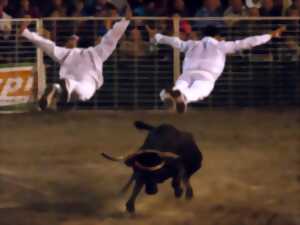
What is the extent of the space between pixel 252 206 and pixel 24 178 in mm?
2393

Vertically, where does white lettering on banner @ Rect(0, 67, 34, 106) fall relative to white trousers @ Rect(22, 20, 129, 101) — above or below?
below

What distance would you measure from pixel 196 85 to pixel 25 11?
5610 millimetres

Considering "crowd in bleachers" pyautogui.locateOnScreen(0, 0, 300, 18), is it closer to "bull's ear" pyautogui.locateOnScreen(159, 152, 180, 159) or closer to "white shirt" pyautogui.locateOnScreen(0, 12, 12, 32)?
"white shirt" pyautogui.locateOnScreen(0, 12, 12, 32)

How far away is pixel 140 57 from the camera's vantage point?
14.6 m

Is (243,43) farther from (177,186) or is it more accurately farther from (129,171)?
(177,186)

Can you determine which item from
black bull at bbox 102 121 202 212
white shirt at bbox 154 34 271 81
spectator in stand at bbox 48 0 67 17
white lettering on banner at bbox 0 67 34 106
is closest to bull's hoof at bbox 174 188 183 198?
black bull at bbox 102 121 202 212

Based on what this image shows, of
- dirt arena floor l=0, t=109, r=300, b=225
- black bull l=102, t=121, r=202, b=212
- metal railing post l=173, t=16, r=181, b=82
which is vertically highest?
metal railing post l=173, t=16, r=181, b=82

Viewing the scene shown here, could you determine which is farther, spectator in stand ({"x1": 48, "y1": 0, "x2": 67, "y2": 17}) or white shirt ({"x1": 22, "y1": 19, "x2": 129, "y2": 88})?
spectator in stand ({"x1": 48, "y1": 0, "x2": 67, "y2": 17})

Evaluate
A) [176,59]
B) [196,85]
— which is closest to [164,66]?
[176,59]

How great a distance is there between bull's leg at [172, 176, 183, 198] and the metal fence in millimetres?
6064

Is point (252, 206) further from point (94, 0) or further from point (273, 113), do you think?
point (94, 0)

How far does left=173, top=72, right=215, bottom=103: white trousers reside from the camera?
960 centimetres

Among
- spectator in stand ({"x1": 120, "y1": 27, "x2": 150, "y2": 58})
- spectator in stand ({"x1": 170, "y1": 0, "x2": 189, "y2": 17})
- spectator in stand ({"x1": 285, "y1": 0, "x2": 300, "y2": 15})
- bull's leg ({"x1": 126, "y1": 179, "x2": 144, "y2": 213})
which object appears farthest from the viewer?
spectator in stand ({"x1": 285, "y1": 0, "x2": 300, "y2": 15})

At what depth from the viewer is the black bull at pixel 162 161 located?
26.3 ft
